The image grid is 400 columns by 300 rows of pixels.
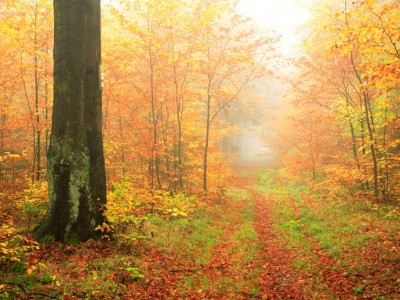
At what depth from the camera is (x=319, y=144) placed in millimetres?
20031

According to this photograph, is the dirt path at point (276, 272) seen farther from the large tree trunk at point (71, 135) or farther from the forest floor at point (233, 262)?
the large tree trunk at point (71, 135)

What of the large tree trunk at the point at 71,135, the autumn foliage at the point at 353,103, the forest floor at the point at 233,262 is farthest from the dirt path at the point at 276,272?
the autumn foliage at the point at 353,103

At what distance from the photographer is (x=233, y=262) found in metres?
7.75

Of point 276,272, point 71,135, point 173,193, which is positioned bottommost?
point 276,272

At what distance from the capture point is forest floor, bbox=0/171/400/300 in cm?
479

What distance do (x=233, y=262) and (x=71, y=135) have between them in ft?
17.5

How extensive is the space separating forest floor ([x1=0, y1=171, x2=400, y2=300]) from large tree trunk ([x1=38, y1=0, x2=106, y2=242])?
493 millimetres

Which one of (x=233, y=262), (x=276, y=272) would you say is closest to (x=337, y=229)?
(x=276, y=272)

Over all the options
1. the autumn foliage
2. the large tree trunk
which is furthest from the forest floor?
the autumn foliage

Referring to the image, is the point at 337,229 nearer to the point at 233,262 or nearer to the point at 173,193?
the point at 233,262

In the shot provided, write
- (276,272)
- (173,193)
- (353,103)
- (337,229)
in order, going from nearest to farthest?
(276,272) → (337,229) → (173,193) → (353,103)

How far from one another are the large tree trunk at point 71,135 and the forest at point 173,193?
2 cm

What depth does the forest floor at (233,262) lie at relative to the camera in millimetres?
4785

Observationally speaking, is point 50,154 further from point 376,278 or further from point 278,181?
point 278,181
